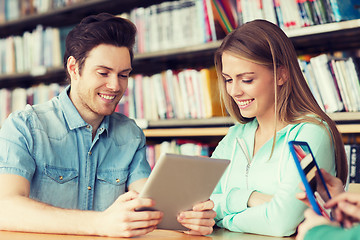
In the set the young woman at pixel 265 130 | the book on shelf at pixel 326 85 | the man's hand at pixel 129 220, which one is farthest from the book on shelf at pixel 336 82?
the man's hand at pixel 129 220

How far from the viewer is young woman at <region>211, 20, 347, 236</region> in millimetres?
1184

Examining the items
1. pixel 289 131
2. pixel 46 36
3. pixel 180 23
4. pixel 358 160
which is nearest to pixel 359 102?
pixel 358 160

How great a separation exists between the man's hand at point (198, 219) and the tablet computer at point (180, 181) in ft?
0.05

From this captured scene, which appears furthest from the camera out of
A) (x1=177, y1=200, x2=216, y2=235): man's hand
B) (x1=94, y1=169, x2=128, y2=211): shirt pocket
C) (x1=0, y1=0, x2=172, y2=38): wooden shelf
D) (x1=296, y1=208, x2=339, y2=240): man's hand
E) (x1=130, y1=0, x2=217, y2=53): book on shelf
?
(x1=0, y1=0, x2=172, y2=38): wooden shelf

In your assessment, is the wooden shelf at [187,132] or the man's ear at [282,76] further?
the wooden shelf at [187,132]

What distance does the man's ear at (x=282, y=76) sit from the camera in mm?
1366

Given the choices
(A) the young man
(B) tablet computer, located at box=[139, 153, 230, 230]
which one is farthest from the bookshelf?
(B) tablet computer, located at box=[139, 153, 230, 230]

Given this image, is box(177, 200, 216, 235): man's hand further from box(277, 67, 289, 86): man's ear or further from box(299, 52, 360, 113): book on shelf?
box(299, 52, 360, 113): book on shelf

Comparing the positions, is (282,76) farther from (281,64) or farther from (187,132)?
(187,132)

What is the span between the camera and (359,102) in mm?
1747

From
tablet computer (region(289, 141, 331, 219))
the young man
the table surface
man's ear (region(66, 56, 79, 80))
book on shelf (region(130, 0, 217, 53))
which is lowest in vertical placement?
the table surface

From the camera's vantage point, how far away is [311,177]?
33.5 inches

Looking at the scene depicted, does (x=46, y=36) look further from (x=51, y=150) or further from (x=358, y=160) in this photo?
(x=358, y=160)

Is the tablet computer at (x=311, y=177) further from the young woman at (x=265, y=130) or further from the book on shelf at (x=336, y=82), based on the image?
the book on shelf at (x=336, y=82)
